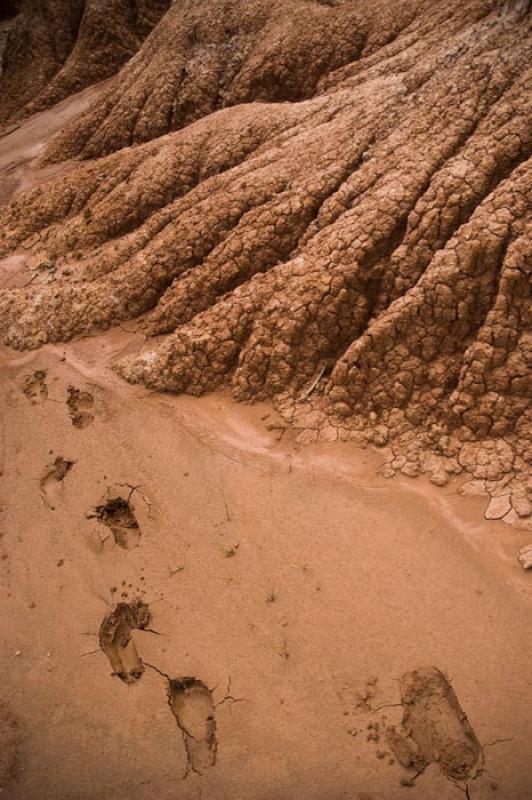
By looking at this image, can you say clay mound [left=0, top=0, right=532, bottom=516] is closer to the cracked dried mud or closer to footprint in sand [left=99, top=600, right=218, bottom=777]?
the cracked dried mud

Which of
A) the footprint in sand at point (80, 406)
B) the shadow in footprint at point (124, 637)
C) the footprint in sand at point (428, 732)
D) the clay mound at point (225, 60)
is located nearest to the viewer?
the footprint in sand at point (428, 732)

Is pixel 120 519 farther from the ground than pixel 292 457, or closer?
farther from the ground

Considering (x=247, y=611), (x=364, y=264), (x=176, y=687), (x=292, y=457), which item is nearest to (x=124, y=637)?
(x=176, y=687)

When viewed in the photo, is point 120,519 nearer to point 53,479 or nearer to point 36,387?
point 53,479

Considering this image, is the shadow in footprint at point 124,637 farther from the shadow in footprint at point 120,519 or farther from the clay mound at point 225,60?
the clay mound at point 225,60

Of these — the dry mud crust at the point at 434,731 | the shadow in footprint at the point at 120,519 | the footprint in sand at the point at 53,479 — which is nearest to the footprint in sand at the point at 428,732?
the dry mud crust at the point at 434,731

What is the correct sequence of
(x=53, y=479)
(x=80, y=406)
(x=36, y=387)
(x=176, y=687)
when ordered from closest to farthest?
1. (x=176, y=687)
2. (x=53, y=479)
3. (x=80, y=406)
4. (x=36, y=387)

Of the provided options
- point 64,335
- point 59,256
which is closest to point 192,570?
point 64,335
